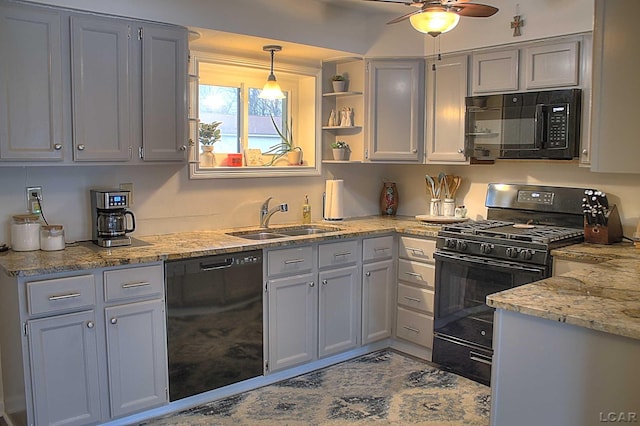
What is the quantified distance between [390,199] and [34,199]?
2.73 metres

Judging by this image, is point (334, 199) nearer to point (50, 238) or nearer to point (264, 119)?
point (264, 119)

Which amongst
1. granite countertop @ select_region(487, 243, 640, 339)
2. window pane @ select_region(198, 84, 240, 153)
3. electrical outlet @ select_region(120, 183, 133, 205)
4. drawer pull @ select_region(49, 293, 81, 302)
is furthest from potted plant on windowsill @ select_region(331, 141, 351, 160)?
drawer pull @ select_region(49, 293, 81, 302)

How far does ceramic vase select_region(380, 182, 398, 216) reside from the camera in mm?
4857

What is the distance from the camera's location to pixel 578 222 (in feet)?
12.5

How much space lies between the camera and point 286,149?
455 centimetres

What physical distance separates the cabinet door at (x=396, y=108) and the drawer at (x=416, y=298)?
962mm

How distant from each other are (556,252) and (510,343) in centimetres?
139

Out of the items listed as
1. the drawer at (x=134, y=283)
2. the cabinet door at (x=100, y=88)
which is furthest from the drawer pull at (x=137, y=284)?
the cabinet door at (x=100, y=88)

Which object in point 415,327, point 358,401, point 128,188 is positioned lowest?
point 358,401

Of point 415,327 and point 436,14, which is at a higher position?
point 436,14

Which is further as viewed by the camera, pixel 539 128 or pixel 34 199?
pixel 539 128

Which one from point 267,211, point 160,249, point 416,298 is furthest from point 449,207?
point 160,249

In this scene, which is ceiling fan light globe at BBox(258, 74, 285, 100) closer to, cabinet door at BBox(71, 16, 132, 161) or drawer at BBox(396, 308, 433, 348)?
cabinet door at BBox(71, 16, 132, 161)

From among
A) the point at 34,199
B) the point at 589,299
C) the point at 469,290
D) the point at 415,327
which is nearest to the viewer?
the point at 589,299
